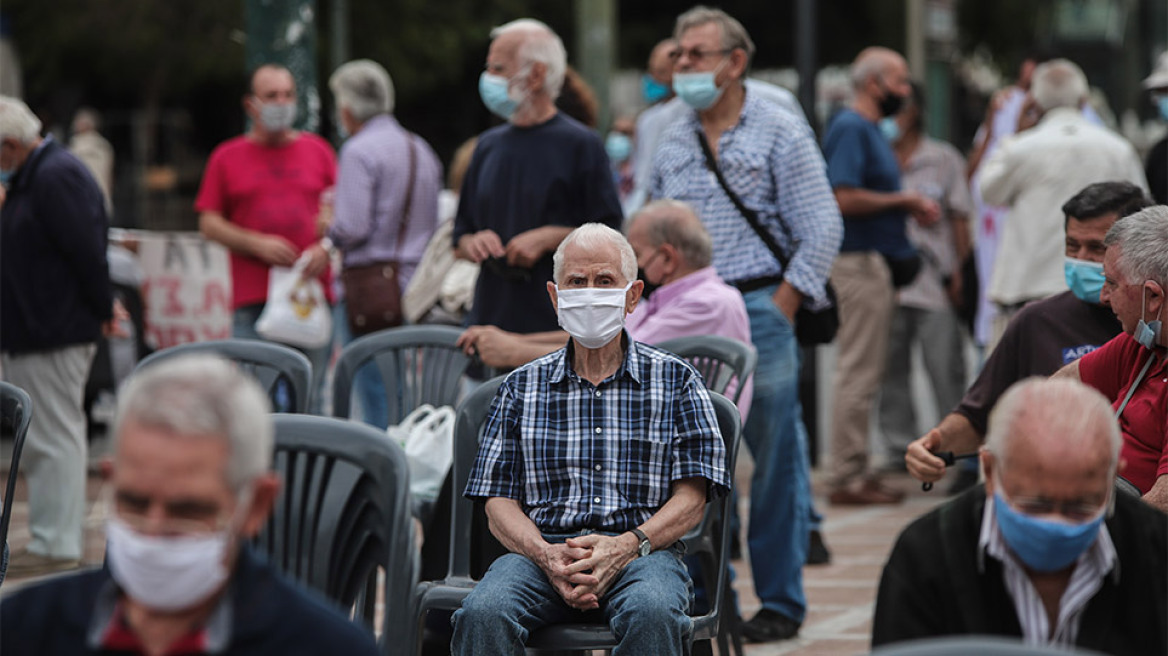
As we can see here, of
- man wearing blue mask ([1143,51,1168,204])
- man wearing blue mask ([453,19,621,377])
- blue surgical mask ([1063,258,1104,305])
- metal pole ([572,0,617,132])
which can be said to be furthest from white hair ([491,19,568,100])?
metal pole ([572,0,617,132])

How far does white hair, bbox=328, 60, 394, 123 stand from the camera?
8539mm

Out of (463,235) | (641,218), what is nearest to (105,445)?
(463,235)

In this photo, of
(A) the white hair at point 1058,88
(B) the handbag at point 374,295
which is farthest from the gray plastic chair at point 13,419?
(A) the white hair at point 1058,88

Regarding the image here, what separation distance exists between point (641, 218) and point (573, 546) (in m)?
1.82

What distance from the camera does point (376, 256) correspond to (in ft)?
27.1

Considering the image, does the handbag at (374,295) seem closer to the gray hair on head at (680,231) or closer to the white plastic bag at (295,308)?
the white plastic bag at (295,308)

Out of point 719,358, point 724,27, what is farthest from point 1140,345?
point 724,27

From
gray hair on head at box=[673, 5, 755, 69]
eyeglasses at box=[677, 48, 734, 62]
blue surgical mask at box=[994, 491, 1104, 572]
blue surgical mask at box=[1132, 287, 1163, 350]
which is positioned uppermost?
gray hair on head at box=[673, 5, 755, 69]

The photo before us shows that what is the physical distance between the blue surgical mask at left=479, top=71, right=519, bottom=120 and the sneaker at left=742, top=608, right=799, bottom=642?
6.60 ft

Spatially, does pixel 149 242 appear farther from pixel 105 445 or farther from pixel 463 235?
pixel 463 235

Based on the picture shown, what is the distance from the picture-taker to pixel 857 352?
9.08 meters

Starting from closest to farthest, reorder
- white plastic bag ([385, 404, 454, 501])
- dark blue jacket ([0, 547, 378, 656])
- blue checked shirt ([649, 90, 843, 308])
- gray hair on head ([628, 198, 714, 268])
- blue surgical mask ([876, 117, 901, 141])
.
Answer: dark blue jacket ([0, 547, 378, 656]) → white plastic bag ([385, 404, 454, 501]) → gray hair on head ([628, 198, 714, 268]) → blue checked shirt ([649, 90, 843, 308]) → blue surgical mask ([876, 117, 901, 141])

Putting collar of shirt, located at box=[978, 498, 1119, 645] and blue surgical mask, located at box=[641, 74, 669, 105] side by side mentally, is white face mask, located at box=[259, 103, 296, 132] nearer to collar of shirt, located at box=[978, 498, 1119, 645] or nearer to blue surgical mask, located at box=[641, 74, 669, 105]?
blue surgical mask, located at box=[641, 74, 669, 105]

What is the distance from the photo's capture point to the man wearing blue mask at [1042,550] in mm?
2992
